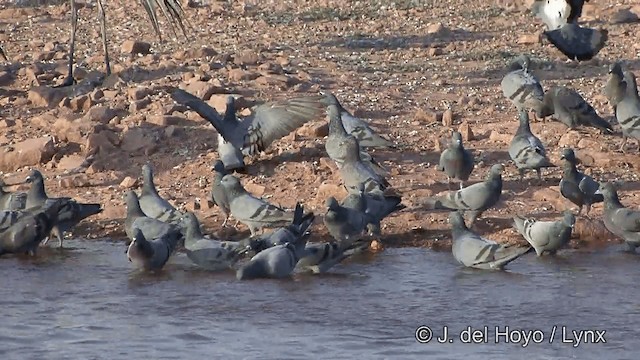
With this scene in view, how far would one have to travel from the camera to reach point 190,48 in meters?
16.2

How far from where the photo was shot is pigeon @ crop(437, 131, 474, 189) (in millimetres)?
11477

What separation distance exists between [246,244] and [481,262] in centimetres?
159

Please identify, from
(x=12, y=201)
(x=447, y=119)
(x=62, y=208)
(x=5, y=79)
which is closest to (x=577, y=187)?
(x=447, y=119)

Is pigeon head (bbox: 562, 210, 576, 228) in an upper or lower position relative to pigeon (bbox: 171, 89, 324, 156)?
lower

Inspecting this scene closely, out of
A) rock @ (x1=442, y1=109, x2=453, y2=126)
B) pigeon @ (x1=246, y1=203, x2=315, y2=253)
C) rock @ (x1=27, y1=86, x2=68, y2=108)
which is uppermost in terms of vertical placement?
rock @ (x1=27, y1=86, x2=68, y2=108)

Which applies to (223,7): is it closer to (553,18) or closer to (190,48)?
(190,48)

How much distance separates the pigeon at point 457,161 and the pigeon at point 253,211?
1.43m

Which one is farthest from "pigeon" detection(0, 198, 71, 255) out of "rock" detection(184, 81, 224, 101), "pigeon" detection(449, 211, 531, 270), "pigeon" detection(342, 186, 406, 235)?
"rock" detection(184, 81, 224, 101)

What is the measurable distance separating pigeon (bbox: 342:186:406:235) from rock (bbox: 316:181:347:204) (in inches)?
27.0

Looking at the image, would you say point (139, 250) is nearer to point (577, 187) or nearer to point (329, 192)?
point (329, 192)

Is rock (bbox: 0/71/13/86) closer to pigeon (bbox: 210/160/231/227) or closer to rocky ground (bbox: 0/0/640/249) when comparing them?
rocky ground (bbox: 0/0/640/249)

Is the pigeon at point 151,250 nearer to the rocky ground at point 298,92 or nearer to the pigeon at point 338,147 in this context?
the rocky ground at point 298,92

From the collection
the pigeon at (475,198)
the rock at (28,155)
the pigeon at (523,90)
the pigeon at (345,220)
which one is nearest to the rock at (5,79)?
the rock at (28,155)

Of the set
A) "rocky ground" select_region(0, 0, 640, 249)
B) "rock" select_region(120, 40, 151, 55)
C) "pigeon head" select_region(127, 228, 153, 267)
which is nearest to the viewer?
"pigeon head" select_region(127, 228, 153, 267)
